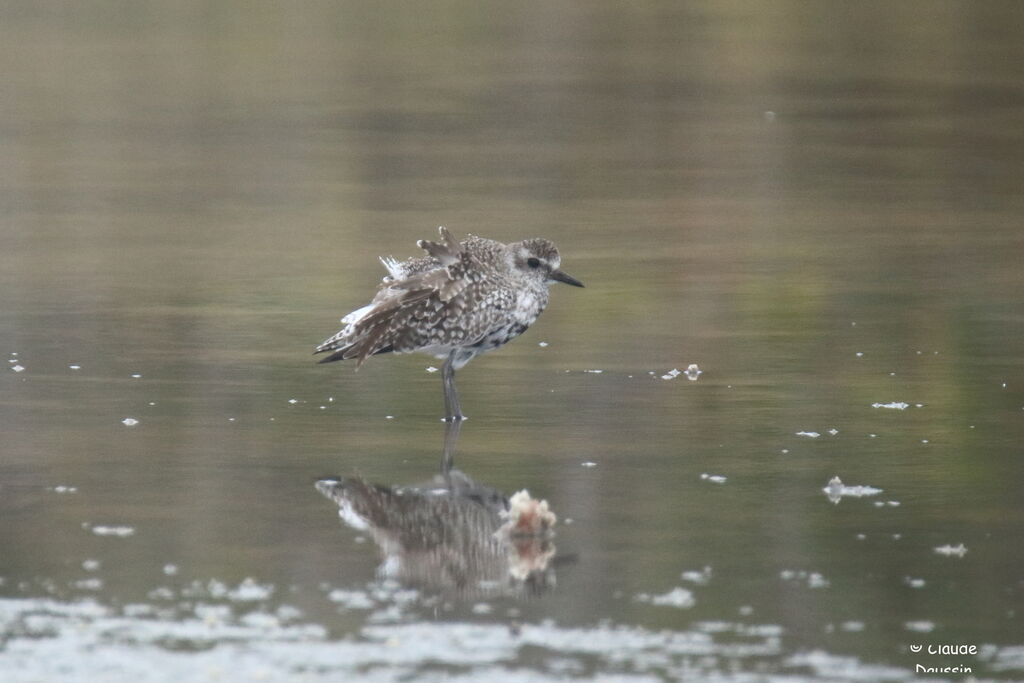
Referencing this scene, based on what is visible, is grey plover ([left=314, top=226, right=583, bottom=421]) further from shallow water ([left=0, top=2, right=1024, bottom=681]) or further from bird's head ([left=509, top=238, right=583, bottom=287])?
shallow water ([left=0, top=2, right=1024, bottom=681])

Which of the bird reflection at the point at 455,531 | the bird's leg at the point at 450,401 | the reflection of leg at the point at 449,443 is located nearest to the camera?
the bird reflection at the point at 455,531

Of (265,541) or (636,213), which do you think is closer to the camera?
(265,541)

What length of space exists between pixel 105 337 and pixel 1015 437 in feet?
16.6

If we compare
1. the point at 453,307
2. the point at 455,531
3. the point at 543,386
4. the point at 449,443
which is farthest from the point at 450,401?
the point at 455,531

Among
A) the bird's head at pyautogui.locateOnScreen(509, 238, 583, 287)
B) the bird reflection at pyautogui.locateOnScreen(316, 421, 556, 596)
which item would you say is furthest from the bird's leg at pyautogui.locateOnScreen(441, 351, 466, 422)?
the bird reflection at pyautogui.locateOnScreen(316, 421, 556, 596)

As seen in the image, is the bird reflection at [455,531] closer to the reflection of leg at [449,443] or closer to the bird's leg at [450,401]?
the reflection of leg at [449,443]

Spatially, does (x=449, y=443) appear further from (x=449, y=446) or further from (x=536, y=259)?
(x=536, y=259)

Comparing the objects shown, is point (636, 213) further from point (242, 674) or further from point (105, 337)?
point (242, 674)

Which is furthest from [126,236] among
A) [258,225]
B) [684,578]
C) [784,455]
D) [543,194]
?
[684,578]

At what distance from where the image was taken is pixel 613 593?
7160mm

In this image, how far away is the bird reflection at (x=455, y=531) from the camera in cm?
732

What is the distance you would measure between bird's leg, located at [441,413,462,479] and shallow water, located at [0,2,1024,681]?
0.06 meters

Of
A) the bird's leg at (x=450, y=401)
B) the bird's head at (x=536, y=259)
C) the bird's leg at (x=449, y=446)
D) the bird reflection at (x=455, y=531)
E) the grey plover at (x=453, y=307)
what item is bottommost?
the bird reflection at (x=455, y=531)

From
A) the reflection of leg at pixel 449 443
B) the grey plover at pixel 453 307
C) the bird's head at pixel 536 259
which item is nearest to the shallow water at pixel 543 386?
the reflection of leg at pixel 449 443
